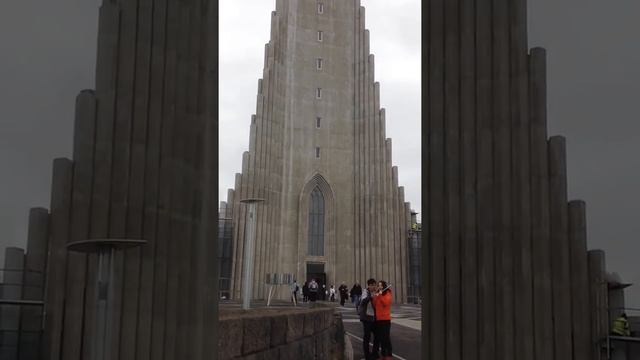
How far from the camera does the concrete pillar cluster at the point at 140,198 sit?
907 centimetres

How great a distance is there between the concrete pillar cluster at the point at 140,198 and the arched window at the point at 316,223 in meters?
39.7

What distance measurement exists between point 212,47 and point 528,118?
447 centimetres

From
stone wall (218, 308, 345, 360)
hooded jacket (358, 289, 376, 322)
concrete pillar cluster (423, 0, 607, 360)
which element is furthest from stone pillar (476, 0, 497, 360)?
stone wall (218, 308, 345, 360)

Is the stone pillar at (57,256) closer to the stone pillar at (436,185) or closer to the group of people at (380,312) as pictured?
the stone pillar at (436,185)

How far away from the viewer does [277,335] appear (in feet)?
42.1

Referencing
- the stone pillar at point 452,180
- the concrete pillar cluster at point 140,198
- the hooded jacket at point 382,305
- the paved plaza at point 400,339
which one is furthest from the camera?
the paved plaza at point 400,339

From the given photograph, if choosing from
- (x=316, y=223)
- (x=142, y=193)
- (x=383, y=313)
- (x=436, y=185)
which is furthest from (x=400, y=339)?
(x=316, y=223)

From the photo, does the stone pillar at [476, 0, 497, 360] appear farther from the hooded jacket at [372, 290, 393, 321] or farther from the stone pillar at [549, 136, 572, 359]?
the hooded jacket at [372, 290, 393, 321]

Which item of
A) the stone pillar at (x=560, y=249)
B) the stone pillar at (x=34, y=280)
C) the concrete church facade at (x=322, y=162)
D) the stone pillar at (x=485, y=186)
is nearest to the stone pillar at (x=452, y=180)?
the stone pillar at (x=485, y=186)

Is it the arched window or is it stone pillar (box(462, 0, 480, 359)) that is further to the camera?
the arched window

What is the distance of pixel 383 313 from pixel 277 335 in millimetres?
2008

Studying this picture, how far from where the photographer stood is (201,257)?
390 inches

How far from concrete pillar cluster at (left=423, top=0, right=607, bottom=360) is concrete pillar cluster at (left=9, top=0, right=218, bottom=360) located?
3.13m

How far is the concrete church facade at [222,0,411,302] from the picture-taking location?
48.3m
